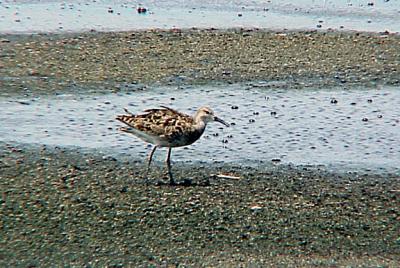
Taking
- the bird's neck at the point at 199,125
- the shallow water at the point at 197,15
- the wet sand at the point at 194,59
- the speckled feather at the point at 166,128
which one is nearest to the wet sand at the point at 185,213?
the speckled feather at the point at 166,128

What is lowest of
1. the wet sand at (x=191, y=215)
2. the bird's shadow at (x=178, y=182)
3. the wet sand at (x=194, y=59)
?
the wet sand at (x=194, y=59)

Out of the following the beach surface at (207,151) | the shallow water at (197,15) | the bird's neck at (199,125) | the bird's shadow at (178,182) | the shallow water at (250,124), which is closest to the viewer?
the beach surface at (207,151)

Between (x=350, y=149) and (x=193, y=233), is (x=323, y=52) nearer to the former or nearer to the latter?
(x=350, y=149)

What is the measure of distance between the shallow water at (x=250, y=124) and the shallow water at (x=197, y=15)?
19.3ft

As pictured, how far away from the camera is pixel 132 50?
19.3m

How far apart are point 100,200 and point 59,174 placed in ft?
3.69

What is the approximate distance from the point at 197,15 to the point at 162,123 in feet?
40.0

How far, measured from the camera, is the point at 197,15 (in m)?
23.7

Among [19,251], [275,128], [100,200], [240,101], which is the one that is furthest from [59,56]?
[19,251]

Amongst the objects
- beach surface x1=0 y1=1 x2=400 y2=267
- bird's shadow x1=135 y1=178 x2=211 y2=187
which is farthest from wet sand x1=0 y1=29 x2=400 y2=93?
bird's shadow x1=135 y1=178 x2=211 y2=187

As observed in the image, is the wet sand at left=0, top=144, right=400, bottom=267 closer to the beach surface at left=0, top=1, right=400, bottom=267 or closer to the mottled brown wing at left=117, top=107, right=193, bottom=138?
the beach surface at left=0, top=1, right=400, bottom=267

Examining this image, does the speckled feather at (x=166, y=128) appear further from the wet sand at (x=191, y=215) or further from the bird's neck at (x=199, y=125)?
the wet sand at (x=191, y=215)

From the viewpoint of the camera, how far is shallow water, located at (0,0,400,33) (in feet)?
72.4

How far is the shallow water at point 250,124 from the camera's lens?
13.0m
